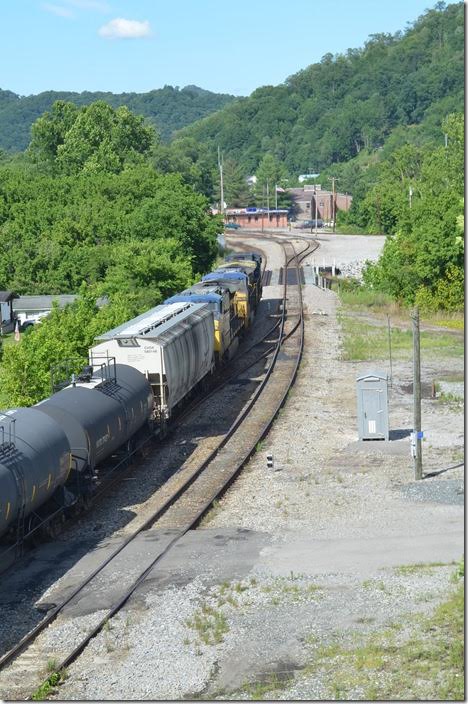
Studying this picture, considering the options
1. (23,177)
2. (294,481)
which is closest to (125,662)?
(294,481)

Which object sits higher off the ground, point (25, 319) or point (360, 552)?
point (360, 552)

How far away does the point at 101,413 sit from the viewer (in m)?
25.7

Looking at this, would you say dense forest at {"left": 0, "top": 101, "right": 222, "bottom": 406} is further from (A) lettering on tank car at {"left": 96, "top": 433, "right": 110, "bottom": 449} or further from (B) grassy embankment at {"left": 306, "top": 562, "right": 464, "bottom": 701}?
(B) grassy embankment at {"left": 306, "top": 562, "right": 464, "bottom": 701}

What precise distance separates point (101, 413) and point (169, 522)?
3.10m

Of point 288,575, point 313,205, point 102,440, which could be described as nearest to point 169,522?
point 102,440

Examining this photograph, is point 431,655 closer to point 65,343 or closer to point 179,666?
point 179,666

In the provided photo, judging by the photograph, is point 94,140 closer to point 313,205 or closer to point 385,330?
point 313,205

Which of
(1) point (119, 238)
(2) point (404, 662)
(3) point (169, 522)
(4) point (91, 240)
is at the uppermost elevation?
(1) point (119, 238)

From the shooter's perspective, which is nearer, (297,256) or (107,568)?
(107,568)

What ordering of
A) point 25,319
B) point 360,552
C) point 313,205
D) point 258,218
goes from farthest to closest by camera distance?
point 313,205 → point 258,218 → point 25,319 → point 360,552

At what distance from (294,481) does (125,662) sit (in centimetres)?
1180

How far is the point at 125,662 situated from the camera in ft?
56.1

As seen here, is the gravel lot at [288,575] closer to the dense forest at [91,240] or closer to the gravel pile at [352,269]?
the dense forest at [91,240]

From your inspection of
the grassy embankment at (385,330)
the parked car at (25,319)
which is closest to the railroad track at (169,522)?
Answer: the grassy embankment at (385,330)
